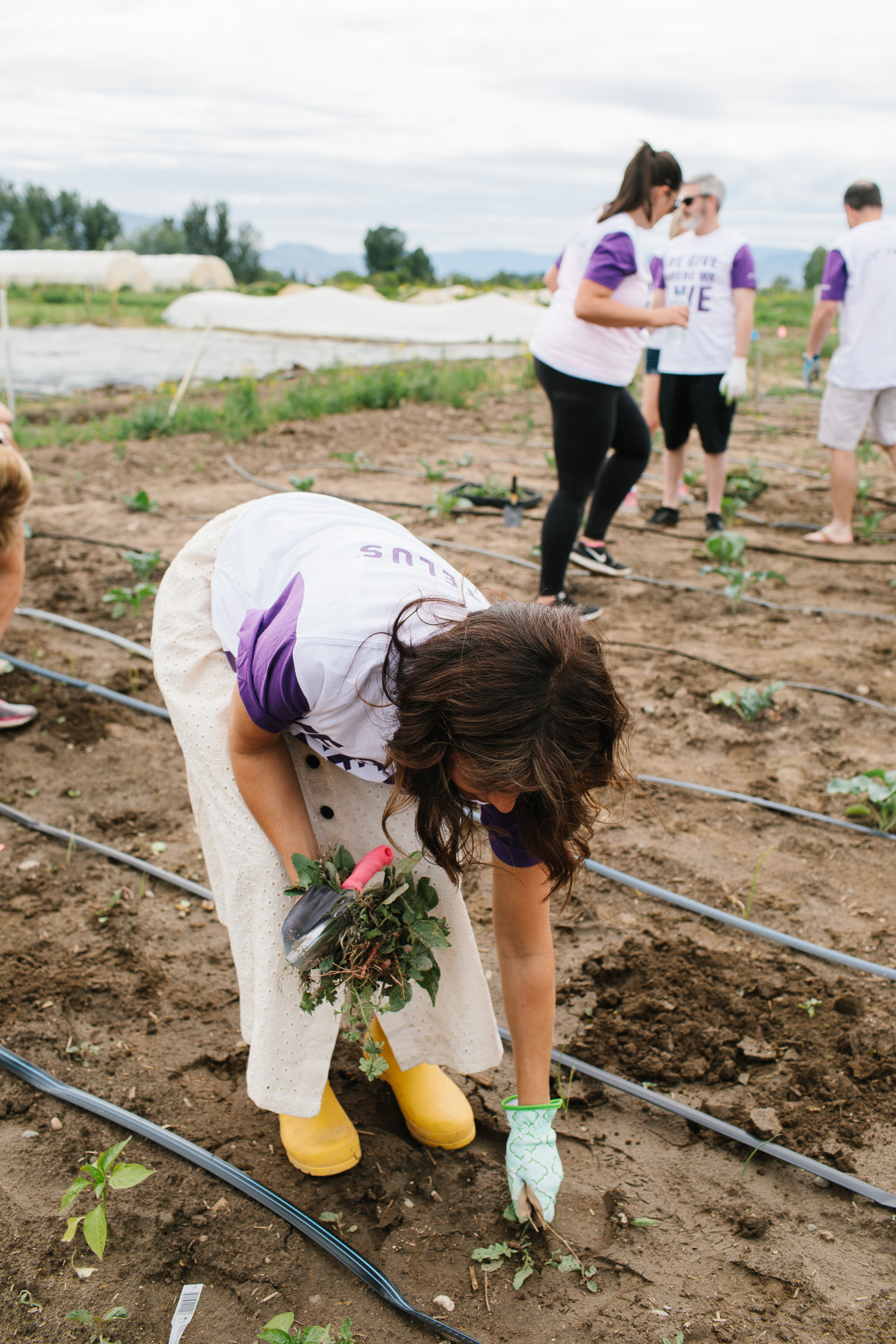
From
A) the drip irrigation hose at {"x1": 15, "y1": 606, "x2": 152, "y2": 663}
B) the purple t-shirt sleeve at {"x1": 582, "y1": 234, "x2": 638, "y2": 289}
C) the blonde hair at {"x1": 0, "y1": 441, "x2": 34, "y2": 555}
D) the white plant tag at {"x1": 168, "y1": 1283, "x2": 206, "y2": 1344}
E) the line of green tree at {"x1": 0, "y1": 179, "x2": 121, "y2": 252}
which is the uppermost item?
the line of green tree at {"x1": 0, "y1": 179, "x2": 121, "y2": 252}

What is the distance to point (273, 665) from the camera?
1.21 meters

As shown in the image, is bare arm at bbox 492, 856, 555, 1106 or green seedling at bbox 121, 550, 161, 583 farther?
green seedling at bbox 121, 550, 161, 583

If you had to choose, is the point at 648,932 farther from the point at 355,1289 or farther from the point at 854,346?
the point at 854,346

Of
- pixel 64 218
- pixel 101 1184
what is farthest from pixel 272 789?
pixel 64 218

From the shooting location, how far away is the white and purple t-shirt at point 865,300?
4.39m

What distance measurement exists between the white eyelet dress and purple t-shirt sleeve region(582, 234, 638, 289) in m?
2.02

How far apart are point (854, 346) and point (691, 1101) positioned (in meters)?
3.85

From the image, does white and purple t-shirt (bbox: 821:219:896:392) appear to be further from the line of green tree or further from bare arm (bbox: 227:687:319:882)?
the line of green tree

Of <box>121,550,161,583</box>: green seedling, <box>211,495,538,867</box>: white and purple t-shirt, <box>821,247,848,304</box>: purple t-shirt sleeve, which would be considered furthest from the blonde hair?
<box>821,247,848,304</box>: purple t-shirt sleeve

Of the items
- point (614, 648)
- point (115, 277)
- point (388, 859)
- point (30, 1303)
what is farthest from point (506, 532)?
point (115, 277)

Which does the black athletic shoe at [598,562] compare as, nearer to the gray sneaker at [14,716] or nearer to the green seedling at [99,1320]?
the gray sneaker at [14,716]

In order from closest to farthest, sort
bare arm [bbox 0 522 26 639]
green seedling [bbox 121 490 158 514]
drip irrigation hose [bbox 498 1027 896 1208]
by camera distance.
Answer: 1. drip irrigation hose [bbox 498 1027 896 1208]
2. bare arm [bbox 0 522 26 639]
3. green seedling [bbox 121 490 158 514]

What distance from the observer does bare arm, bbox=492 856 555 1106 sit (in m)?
1.45

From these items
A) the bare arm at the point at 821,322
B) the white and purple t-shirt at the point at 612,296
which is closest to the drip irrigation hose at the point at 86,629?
the white and purple t-shirt at the point at 612,296
